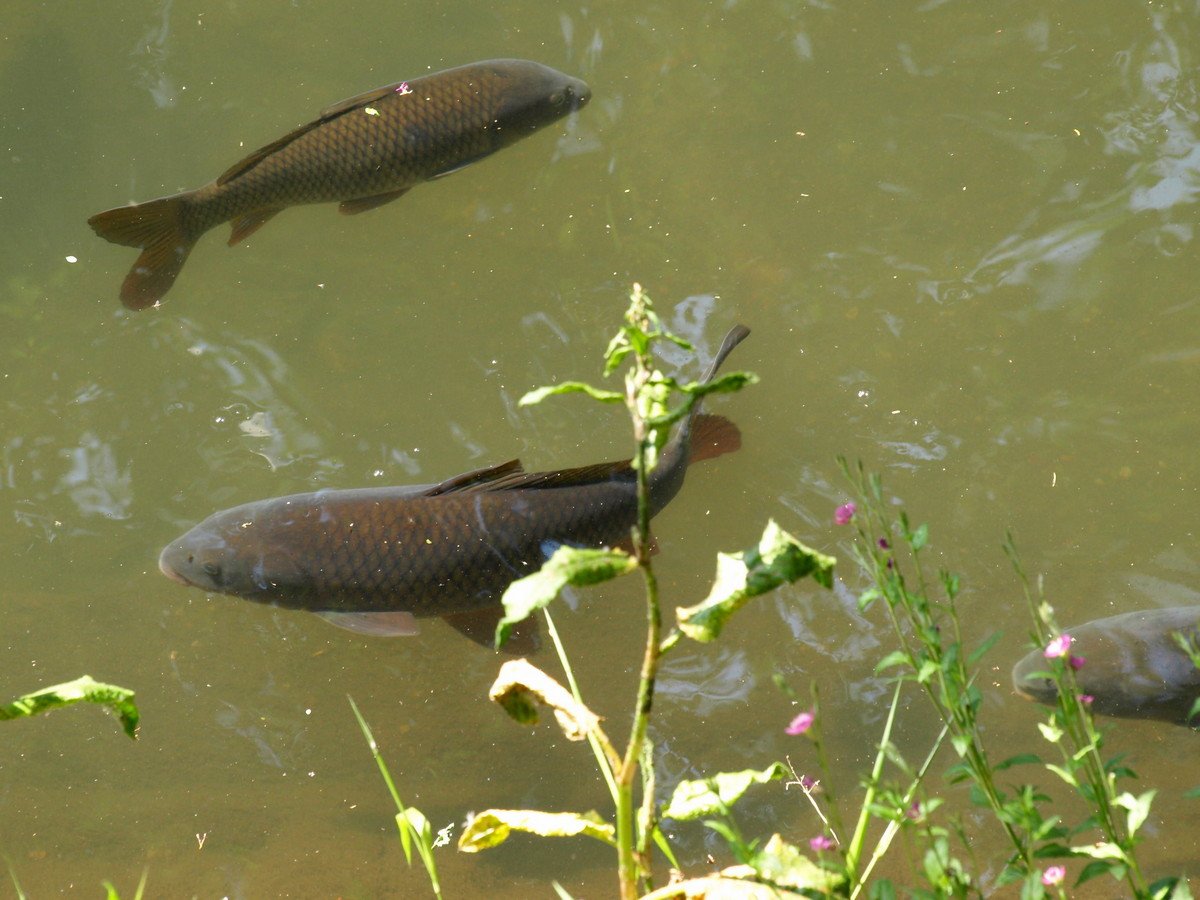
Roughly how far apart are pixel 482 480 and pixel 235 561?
94cm

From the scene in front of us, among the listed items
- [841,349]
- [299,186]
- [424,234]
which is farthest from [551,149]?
[841,349]

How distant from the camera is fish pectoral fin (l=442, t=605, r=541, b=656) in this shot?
3992 millimetres

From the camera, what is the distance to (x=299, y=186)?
4.47 m

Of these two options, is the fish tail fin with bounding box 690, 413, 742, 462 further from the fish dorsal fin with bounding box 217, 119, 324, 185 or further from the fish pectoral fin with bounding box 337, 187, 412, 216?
the fish dorsal fin with bounding box 217, 119, 324, 185

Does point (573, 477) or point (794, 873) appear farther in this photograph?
point (573, 477)

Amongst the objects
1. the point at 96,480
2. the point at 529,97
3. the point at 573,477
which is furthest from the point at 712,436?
the point at 96,480

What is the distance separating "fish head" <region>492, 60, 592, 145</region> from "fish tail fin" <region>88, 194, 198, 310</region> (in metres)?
1.35

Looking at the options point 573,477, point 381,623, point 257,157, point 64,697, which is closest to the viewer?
point 64,697

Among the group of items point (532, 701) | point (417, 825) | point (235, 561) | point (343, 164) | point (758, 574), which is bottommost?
point (235, 561)

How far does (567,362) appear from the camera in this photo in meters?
4.70

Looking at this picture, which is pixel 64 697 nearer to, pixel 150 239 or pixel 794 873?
pixel 794 873

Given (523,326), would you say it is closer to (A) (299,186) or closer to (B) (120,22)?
(A) (299,186)

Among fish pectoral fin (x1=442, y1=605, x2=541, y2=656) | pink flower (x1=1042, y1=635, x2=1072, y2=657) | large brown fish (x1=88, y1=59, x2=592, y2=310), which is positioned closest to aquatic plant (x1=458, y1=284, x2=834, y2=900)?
pink flower (x1=1042, y1=635, x2=1072, y2=657)

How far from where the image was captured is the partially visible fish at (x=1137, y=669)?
12.7 feet
